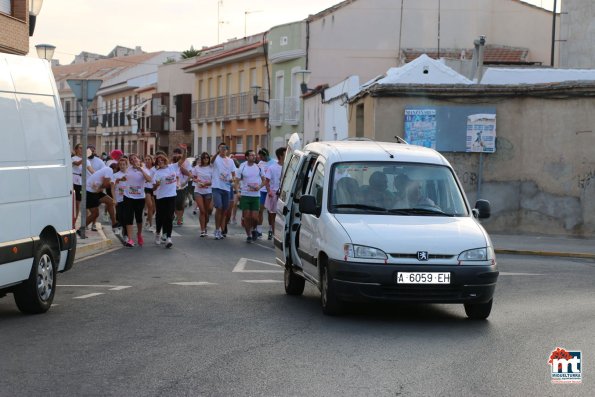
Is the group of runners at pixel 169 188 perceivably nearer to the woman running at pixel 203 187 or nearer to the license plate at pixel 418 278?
the woman running at pixel 203 187

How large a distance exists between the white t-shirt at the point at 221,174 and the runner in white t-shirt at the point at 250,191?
0.82 ft

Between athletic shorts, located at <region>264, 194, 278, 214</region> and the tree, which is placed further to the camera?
the tree

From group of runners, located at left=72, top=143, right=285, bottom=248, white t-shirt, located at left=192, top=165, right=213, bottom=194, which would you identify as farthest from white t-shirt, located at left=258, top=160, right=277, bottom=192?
white t-shirt, located at left=192, top=165, right=213, bottom=194

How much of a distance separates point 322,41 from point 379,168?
38.0 meters

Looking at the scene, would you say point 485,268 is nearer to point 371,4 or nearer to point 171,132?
point 371,4

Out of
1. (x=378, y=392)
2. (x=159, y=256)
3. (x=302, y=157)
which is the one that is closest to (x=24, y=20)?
(x=159, y=256)

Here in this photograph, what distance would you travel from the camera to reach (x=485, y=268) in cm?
1078

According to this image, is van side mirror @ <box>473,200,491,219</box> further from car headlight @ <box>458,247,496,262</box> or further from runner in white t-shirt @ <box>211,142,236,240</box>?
runner in white t-shirt @ <box>211,142,236,240</box>

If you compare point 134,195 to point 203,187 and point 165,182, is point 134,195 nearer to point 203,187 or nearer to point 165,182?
point 165,182

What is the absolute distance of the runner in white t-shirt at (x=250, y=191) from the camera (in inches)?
891

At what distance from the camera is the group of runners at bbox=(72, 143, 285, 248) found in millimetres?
21094

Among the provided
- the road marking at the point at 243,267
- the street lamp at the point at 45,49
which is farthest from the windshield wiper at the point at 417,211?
the street lamp at the point at 45,49

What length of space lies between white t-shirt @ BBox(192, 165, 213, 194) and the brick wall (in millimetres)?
6142

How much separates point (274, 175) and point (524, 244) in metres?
5.28
